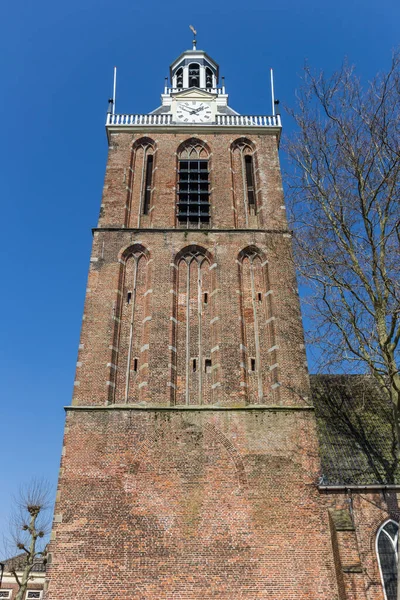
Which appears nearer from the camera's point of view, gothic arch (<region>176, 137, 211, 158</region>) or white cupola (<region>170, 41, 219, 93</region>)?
gothic arch (<region>176, 137, 211, 158</region>)

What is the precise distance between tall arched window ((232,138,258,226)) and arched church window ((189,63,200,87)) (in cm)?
694

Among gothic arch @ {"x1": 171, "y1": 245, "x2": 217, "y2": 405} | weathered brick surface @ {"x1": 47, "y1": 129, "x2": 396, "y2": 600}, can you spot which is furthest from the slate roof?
gothic arch @ {"x1": 171, "y1": 245, "x2": 217, "y2": 405}

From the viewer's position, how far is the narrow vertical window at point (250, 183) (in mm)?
20000

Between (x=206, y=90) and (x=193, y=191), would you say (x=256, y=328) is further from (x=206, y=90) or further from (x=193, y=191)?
(x=206, y=90)

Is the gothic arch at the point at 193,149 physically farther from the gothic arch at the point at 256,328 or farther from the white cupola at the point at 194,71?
the white cupola at the point at 194,71

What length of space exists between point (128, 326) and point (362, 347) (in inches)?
305

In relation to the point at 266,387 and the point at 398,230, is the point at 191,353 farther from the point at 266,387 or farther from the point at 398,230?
the point at 398,230

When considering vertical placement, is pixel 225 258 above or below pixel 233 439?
above

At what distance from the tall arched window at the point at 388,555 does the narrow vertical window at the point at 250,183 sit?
36.9 feet

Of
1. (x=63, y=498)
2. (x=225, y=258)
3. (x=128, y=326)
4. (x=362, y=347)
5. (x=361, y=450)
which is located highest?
(x=225, y=258)

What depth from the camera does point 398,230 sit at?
1187cm

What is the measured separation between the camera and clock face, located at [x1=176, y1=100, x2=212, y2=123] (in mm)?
22766

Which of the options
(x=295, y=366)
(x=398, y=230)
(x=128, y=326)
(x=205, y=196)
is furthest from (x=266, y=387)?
(x=205, y=196)

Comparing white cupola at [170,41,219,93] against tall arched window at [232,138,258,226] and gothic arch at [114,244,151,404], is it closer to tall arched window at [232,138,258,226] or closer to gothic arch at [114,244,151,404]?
tall arched window at [232,138,258,226]
